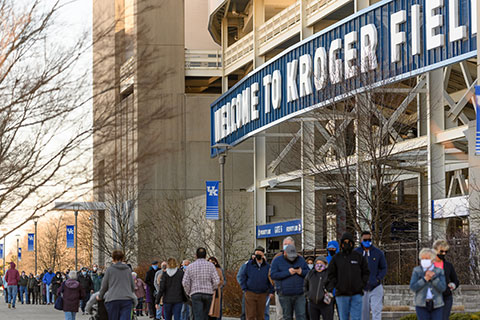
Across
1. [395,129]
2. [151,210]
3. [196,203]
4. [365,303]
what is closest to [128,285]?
[365,303]

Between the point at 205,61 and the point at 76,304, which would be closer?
the point at 76,304

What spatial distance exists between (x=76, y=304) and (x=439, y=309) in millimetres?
10669

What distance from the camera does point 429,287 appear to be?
13.8 metres

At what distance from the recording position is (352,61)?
115ft

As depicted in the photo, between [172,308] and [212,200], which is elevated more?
[212,200]

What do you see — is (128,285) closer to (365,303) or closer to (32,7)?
(365,303)

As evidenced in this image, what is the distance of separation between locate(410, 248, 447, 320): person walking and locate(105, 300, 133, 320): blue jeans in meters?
5.21

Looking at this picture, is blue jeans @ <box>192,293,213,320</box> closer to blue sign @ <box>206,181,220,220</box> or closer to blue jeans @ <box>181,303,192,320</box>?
blue jeans @ <box>181,303,192,320</box>

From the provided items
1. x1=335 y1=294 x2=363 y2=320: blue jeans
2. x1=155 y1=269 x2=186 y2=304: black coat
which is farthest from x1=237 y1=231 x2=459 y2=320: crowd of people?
x1=155 y1=269 x2=186 y2=304: black coat

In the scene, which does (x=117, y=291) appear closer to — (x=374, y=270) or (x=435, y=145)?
(x=374, y=270)

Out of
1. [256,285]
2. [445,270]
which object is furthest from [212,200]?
[445,270]

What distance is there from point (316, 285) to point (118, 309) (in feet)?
11.0

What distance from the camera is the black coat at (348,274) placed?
15.5 metres

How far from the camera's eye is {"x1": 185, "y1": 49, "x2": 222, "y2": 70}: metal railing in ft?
216
